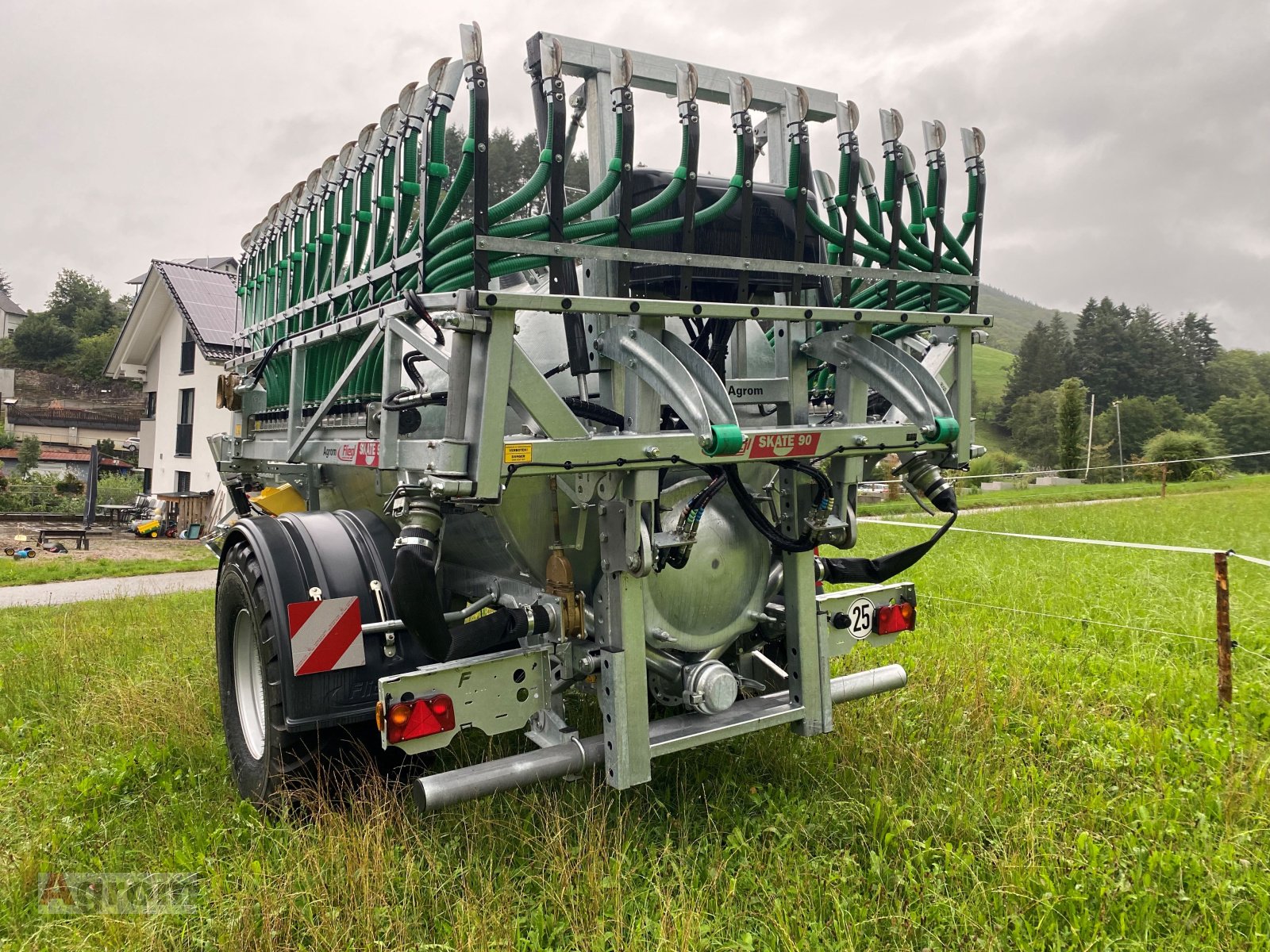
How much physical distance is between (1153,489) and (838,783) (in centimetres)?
2353

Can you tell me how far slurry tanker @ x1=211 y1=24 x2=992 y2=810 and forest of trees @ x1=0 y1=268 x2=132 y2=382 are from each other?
56958 millimetres

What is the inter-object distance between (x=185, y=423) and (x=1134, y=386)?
60925mm

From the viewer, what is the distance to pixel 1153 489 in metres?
23.4

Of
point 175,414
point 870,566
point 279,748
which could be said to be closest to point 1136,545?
point 870,566

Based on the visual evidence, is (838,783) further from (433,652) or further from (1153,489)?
(1153,489)

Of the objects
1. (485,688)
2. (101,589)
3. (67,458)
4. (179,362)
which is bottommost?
(101,589)

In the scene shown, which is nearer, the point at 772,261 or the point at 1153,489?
the point at 772,261

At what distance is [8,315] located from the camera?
245ft

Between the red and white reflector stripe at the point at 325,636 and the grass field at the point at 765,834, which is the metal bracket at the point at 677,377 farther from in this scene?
the grass field at the point at 765,834

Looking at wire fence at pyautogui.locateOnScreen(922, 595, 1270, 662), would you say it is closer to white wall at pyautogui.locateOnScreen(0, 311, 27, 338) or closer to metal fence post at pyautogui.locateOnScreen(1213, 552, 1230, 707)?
metal fence post at pyautogui.locateOnScreen(1213, 552, 1230, 707)

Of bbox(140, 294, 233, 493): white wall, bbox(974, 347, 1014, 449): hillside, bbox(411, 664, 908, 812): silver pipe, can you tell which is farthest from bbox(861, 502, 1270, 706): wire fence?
bbox(974, 347, 1014, 449): hillside

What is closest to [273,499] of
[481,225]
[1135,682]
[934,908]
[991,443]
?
[481,225]

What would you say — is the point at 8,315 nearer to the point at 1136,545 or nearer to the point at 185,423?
the point at 185,423

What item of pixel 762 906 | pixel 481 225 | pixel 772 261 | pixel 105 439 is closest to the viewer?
pixel 481 225
